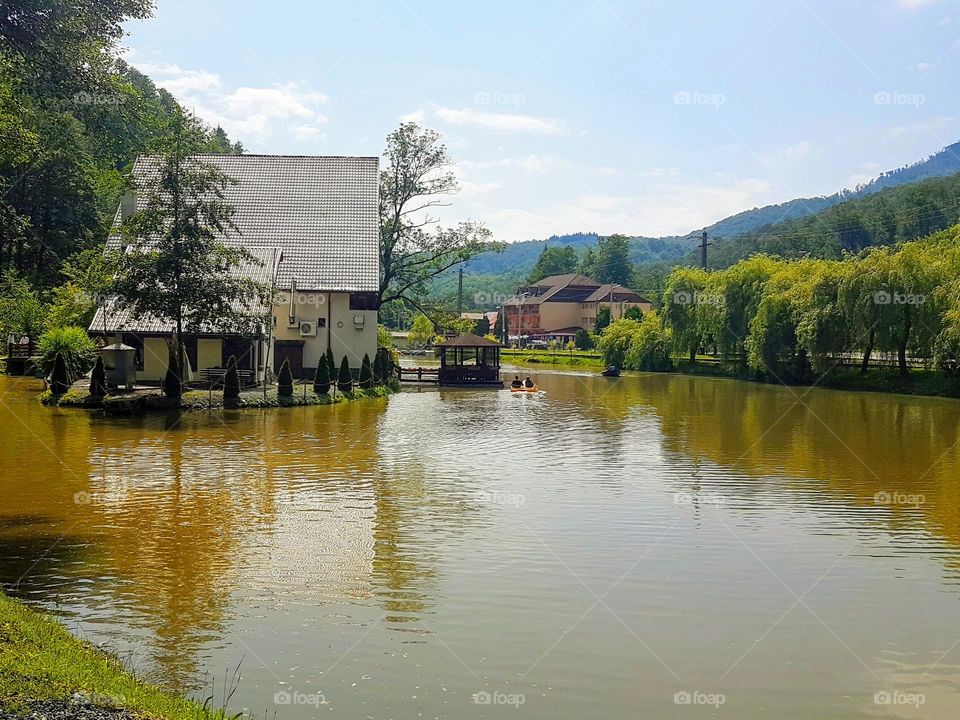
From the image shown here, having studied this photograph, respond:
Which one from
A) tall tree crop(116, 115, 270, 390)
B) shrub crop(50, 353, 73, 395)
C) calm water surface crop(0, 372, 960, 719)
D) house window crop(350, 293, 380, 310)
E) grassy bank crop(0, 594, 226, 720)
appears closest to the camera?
grassy bank crop(0, 594, 226, 720)

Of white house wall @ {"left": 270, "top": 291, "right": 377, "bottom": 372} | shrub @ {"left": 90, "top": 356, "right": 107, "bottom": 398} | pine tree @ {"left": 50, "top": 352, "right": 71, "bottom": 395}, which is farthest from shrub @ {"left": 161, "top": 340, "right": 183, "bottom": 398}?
white house wall @ {"left": 270, "top": 291, "right": 377, "bottom": 372}

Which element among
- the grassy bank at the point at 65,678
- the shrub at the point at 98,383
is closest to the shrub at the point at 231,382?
the shrub at the point at 98,383

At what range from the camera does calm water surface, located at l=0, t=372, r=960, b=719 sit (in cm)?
754

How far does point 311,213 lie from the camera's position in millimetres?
42188
